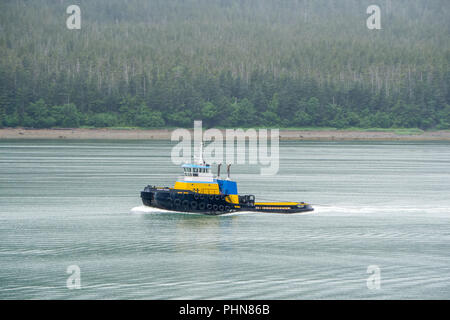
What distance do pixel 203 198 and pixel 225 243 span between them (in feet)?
36.1

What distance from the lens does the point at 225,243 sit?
139 feet

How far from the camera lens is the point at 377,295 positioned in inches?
1234

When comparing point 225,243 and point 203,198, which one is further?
point 203,198

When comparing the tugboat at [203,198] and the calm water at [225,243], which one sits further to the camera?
the tugboat at [203,198]

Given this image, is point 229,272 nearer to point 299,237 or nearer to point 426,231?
point 299,237

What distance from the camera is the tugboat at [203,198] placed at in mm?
52969

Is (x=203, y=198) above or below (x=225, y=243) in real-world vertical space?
above

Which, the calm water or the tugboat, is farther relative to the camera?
the tugboat

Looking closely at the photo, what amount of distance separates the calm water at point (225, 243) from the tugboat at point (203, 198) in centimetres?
83

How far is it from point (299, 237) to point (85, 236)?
42.7 ft

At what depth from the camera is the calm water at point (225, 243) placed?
106 ft

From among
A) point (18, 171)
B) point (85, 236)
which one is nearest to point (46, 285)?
point (85, 236)

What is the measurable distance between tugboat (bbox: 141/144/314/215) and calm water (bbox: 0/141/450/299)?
2.72 ft

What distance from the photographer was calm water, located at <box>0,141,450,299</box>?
106 feet
